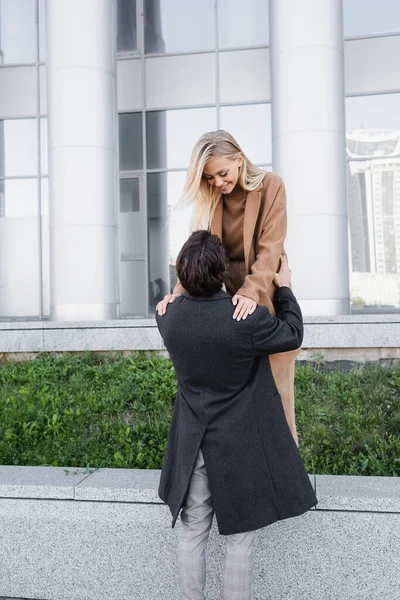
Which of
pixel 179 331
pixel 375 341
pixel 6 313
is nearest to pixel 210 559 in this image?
pixel 179 331

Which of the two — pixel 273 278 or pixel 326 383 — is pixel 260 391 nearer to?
pixel 273 278

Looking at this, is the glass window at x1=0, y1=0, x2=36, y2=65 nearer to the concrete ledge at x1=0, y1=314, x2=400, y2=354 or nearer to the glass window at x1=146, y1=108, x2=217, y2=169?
the glass window at x1=146, y1=108, x2=217, y2=169

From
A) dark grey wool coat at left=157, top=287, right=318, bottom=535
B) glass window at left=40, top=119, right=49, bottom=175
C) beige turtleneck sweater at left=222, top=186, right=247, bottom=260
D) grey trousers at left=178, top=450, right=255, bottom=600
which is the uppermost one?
glass window at left=40, top=119, right=49, bottom=175

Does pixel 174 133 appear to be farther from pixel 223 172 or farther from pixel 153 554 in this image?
pixel 153 554

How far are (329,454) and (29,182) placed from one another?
39.8ft

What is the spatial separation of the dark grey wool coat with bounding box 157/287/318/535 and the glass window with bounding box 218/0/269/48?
12403 mm

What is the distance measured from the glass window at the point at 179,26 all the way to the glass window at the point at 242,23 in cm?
24

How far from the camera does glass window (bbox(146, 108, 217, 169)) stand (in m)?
14.3

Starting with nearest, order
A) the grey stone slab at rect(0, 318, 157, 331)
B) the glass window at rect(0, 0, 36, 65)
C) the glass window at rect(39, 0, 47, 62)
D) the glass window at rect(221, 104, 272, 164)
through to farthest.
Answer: the grey stone slab at rect(0, 318, 157, 331), the glass window at rect(221, 104, 272, 164), the glass window at rect(39, 0, 47, 62), the glass window at rect(0, 0, 36, 65)

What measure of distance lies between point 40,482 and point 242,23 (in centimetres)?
1255

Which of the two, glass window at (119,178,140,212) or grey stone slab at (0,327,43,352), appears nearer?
grey stone slab at (0,327,43,352)

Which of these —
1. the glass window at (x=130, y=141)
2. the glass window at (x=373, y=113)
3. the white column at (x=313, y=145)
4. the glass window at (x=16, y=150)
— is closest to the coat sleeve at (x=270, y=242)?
the white column at (x=313, y=145)

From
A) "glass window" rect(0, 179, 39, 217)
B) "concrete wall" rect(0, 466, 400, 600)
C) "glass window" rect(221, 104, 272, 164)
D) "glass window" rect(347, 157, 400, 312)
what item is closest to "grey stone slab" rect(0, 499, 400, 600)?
"concrete wall" rect(0, 466, 400, 600)

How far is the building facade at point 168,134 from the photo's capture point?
948cm
